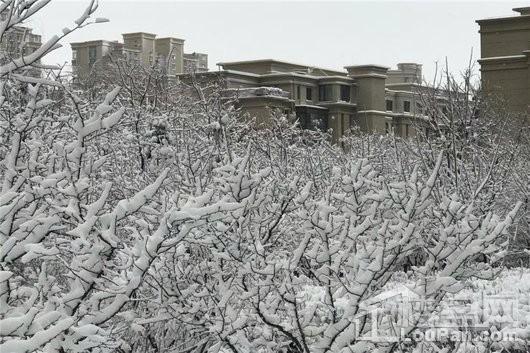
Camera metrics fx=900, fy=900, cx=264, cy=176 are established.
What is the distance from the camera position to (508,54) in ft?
185

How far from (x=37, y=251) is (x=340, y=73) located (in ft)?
248

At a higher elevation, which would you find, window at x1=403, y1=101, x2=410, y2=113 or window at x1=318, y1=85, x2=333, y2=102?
window at x1=318, y1=85, x2=333, y2=102

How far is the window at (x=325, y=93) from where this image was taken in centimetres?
7181

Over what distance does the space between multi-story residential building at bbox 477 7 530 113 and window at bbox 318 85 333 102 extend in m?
16.9

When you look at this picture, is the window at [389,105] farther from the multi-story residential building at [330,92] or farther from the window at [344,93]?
the window at [344,93]

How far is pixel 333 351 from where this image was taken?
6180mm

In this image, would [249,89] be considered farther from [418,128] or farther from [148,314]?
[148,314]

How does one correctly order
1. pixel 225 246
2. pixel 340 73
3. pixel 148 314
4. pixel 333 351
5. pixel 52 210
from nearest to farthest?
pixel 52 210 → pixel 333 351 → pixel 225 246 → pixel 148 314 → pixel 340 73

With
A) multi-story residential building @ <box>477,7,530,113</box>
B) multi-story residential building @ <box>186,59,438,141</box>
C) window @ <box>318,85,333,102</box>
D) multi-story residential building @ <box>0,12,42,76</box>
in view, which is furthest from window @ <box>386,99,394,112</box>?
multi-story residential building @ <box>0,12,42,76</box>

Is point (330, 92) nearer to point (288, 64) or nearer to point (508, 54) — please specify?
point (288, 64)

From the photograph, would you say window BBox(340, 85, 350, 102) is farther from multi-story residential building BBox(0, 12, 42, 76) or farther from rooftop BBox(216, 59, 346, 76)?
multi-story residential building BBox(0, 12, 42, 76)

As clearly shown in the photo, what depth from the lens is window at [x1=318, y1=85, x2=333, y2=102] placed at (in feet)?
236

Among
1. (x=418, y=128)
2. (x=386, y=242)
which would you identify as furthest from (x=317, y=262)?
(x=418, y=128)

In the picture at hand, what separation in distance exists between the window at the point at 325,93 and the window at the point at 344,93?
1303mm
